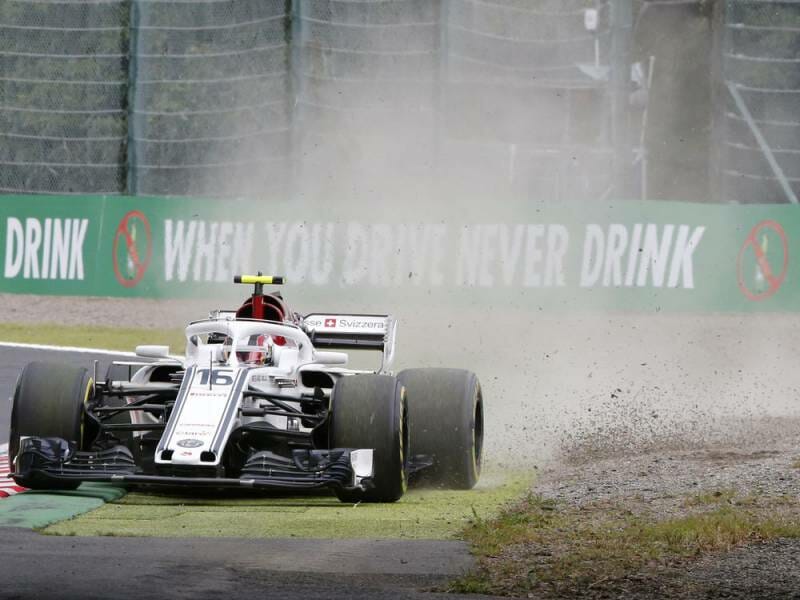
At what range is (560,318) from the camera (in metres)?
21.5

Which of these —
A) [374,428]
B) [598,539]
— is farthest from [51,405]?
[598,539]

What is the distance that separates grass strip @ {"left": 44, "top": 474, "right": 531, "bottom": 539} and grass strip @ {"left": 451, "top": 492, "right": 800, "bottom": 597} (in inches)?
12.6

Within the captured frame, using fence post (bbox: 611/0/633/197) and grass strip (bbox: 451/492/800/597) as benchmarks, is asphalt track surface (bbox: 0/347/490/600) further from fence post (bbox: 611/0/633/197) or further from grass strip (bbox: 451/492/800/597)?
fence post (bbox: 611/0/633/197)

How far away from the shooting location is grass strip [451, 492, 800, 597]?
710cm

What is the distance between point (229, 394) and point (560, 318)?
1224cm

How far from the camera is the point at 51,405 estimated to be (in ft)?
32.7

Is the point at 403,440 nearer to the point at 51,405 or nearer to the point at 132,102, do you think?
the point at 51,405

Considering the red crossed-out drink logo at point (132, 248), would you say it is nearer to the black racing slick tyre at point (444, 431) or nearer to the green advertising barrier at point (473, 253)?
the green advertising barrier at point (473, 253)

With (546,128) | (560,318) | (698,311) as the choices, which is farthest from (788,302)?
(546,128)

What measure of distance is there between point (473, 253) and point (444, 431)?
1127 cm

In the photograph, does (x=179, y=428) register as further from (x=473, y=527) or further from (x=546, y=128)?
(x=546, y=128)

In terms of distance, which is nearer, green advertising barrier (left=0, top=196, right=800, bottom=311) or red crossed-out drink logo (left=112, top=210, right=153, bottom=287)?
green advertising barrier (left=0, top=196, right=800, bottom=311)

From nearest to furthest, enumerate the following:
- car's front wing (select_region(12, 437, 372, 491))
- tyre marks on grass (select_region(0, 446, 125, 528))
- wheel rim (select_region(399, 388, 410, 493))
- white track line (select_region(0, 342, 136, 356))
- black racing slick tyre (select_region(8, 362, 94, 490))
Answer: tyre marks on grass (select_region(0, 446, 125, 528)), car's front wing (select_region(12, 437, 372, 491)), wheel rim (select_region(399, 388, 410, 493)), black racing slick tyre (select_region(8, 362, 94, 490)), white track line (select_region(0, 342, 136, 356))

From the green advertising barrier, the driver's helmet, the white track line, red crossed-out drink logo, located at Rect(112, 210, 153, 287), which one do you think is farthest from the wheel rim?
red crossed-out drink logo, located at Rect(112, 210, 153, 287)
